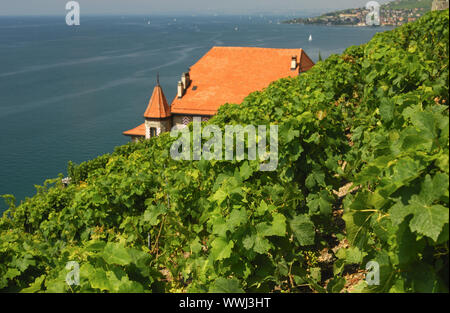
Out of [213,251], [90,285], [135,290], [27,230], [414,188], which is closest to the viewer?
[414,188]

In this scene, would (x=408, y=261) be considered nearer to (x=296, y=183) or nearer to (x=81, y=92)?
(x=296, y=183)

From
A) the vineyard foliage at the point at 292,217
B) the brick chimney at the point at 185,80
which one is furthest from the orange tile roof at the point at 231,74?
the vineyard foliage at the point at 292,217

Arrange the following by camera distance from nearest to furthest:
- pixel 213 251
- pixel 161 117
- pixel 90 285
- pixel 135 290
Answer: pixel 135 290 → pixel 90 285 → pixel 213 251 → pixel 161 117

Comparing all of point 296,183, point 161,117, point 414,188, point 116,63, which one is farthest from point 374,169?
point 116,63

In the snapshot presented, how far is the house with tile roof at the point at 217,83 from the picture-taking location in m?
34.4

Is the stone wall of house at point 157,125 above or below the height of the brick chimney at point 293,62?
below

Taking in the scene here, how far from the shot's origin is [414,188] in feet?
6.00

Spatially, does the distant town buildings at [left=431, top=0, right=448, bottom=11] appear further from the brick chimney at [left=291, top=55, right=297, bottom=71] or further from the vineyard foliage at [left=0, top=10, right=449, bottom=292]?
the brick chimney at [left=291, top=55, right=297, bottom=71]

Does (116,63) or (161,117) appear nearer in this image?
(161,117)

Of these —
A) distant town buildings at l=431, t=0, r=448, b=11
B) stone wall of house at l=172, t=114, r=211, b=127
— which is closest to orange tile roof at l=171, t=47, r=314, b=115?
stone wall of house at l=172, t=114, r=211, b=127

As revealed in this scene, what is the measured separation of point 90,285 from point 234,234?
1.25 metres

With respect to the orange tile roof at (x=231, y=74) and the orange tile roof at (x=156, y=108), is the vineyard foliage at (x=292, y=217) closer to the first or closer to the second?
the orange tile roof at (x=156, y=108)

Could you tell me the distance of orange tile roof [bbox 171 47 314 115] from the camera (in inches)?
1438

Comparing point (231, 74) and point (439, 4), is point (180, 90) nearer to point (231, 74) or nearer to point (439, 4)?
point (231, 74)
